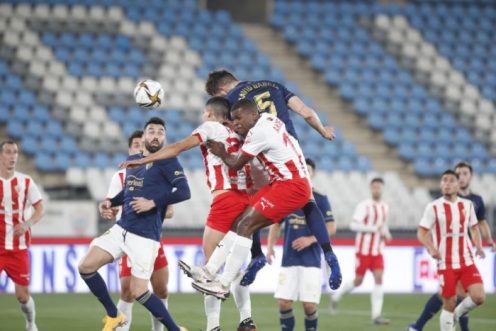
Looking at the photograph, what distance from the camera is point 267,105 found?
360 inches

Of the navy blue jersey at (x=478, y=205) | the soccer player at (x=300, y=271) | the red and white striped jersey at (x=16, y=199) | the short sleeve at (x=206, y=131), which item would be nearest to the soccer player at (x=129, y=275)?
the red and white striped jersey at (x=16, y=199)

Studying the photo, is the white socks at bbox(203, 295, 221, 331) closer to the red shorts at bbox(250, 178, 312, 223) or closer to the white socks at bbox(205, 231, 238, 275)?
the white socks at bbox(205, 231, 238, 275)

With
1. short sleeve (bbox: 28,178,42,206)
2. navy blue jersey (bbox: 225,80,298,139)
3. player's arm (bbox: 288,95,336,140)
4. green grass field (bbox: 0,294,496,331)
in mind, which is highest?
navy blue jersey (bbox: 225,80,298,139)

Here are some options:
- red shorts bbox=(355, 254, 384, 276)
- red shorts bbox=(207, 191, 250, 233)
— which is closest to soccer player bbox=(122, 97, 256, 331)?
red shorts bbox=(207, 191, 250, 233)

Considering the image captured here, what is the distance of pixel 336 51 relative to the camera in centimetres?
2689

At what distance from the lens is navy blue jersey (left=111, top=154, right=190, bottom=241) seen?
9.16 metres

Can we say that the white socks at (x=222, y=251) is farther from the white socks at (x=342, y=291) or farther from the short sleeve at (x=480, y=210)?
the white socks at (x=342, y=291)

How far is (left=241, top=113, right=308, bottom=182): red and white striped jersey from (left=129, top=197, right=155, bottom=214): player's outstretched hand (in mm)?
1228

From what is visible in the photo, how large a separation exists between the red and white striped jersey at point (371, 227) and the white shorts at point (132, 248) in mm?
5951

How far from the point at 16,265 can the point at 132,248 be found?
200 cm

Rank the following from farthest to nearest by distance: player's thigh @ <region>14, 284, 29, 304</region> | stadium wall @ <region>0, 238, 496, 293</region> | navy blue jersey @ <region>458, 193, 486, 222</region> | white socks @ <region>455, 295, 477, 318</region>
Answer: stadium wall @ <region>0, 238, 496, 293</region>
navy blue jersey @ <region>458, 193, 486, 222</region>
white socks @ <region>455, 295, 477, 318</region>
player's thigh @ <region>14, 284, 29, 304</region>

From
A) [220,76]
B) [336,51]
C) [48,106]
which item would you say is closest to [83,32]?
[48,106]

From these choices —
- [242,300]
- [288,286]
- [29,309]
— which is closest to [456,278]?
[288,286]

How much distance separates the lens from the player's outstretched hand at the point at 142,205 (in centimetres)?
904
